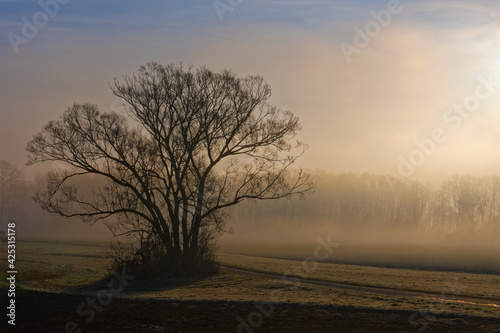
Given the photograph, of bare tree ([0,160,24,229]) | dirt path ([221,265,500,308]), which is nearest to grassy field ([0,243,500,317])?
dirt path ([221,265,500,308])

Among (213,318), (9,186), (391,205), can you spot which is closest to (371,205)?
(391,205)

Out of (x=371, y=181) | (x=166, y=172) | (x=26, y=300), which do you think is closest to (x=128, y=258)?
(x=166, y=172)

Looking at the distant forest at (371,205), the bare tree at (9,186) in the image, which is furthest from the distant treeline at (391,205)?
the bare tree at (9,186)

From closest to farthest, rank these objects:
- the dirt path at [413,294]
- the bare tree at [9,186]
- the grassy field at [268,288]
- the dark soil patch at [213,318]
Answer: the dark soil patch at [213,318] < the grassy field at [268,288] < the dirt path at [413,294] < the bare tree at [9,186]

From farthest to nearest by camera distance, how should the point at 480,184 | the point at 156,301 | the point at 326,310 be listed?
the point at 480,184, the point at 156,301, the point at 326,310

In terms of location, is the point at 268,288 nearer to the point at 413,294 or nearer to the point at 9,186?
the point at 413,294

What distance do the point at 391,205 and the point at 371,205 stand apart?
6.62 metres

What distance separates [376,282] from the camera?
3522 cm

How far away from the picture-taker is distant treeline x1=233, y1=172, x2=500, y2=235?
153750 millimetres

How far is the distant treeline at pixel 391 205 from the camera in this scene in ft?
504

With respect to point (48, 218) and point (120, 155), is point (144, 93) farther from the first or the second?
point (48, 218)

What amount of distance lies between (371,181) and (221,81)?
152 metres

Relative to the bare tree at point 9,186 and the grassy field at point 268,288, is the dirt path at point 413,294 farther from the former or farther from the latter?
the bare tree at point 9,186

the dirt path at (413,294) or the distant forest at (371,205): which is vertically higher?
the distant forest at (371,205)
